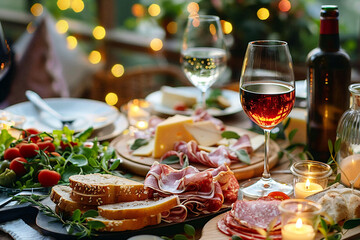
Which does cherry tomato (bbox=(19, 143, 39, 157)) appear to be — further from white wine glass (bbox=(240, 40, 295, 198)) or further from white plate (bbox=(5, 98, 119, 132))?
white wine glass (bbox=(240, 40, 295, 198))

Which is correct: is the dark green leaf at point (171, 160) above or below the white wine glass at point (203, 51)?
below

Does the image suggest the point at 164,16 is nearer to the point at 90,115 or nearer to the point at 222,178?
the point at 90,115

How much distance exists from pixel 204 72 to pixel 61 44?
2.32 metres

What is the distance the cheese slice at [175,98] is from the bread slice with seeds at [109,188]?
882mm

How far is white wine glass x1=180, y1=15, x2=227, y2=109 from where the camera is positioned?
1.66 m

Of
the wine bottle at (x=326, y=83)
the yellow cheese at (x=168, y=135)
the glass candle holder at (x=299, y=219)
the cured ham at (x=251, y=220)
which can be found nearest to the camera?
the glass candle holder at (x=299, y=219)

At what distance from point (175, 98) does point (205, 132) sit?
1.66 ft

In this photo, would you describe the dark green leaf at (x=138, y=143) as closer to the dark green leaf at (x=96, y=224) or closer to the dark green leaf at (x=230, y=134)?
the dark green leaf at (x=230, y=134)

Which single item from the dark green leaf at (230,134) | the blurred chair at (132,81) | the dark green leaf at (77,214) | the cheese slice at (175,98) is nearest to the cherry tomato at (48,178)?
the dark green leaf at (77,214)

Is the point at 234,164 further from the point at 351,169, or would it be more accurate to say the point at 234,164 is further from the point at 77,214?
the point at 77,214

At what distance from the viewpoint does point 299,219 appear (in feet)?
2.93

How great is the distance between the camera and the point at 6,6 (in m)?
6.59

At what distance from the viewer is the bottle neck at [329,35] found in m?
1.32

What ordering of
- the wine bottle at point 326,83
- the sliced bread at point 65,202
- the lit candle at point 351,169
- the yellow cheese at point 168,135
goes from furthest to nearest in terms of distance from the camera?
the yellow cheese at point 168,135 < the wine bottle at point 326,83 < the lit candle at point 351,169 < the sliced bread at point 65,202
